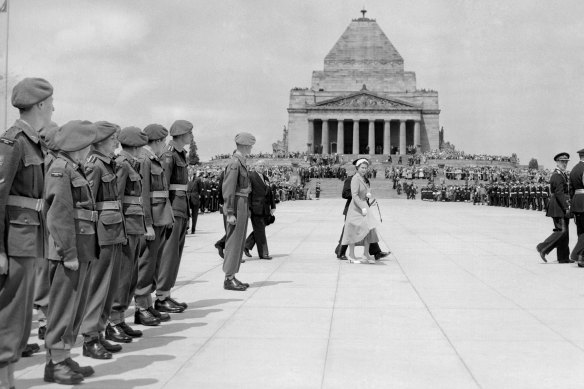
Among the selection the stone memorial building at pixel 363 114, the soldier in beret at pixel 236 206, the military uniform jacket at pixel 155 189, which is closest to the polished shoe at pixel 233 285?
the soldier in beret at pixel 236 206

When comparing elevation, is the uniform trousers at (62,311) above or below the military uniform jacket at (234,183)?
below

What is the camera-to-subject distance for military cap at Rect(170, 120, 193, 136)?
31.3 feet

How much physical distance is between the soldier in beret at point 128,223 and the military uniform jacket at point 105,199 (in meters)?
0.44

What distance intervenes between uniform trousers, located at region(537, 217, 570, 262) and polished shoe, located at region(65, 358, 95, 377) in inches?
416

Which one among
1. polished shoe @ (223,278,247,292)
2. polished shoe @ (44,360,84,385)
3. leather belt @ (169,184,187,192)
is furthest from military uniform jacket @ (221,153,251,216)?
polished shoe @ (44,360,84,385)

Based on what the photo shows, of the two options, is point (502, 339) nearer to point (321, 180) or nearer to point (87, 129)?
point (87, 129)

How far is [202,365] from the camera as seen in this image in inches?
261

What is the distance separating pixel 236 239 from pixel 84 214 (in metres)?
4.48

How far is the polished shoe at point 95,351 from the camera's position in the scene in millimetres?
6914

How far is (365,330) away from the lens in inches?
319

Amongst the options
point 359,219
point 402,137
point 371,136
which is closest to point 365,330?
point 359,219

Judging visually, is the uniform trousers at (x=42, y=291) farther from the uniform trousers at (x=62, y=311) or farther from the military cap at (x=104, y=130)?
the uniform trousers at (x=62, y=311)

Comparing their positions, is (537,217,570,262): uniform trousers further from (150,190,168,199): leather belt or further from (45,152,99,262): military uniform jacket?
(45,152,99,262): military uniform jacket

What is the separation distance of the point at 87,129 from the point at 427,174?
73012mm
